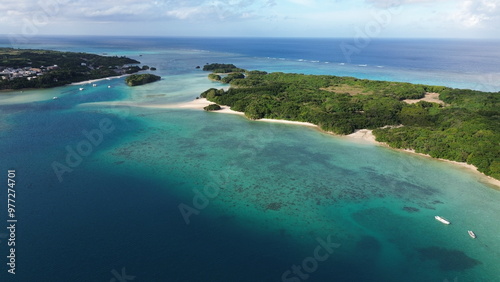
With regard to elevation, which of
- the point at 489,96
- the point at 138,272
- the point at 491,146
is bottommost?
the point at 138,272

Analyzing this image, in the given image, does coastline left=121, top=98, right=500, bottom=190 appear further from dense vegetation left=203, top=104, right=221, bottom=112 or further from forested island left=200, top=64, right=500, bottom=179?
dense vegetation left=203, top=104, right=221, bottom=112

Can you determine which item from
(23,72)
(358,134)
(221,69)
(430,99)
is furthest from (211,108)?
(23,72)

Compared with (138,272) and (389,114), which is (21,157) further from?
(389,114)

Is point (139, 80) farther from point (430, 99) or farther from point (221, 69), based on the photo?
point (430, 99)

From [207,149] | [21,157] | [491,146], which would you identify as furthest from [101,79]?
[491,146]

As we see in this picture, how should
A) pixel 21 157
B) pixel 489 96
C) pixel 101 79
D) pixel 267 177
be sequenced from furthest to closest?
pixel 101 79 → pixel 489 96 → pixel 21 157 → pixel 267 177

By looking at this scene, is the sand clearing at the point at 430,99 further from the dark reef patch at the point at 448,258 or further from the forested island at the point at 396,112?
the dark reef patch at the point at 448,258

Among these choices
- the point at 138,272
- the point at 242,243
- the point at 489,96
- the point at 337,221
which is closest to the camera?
the point at 138,272
